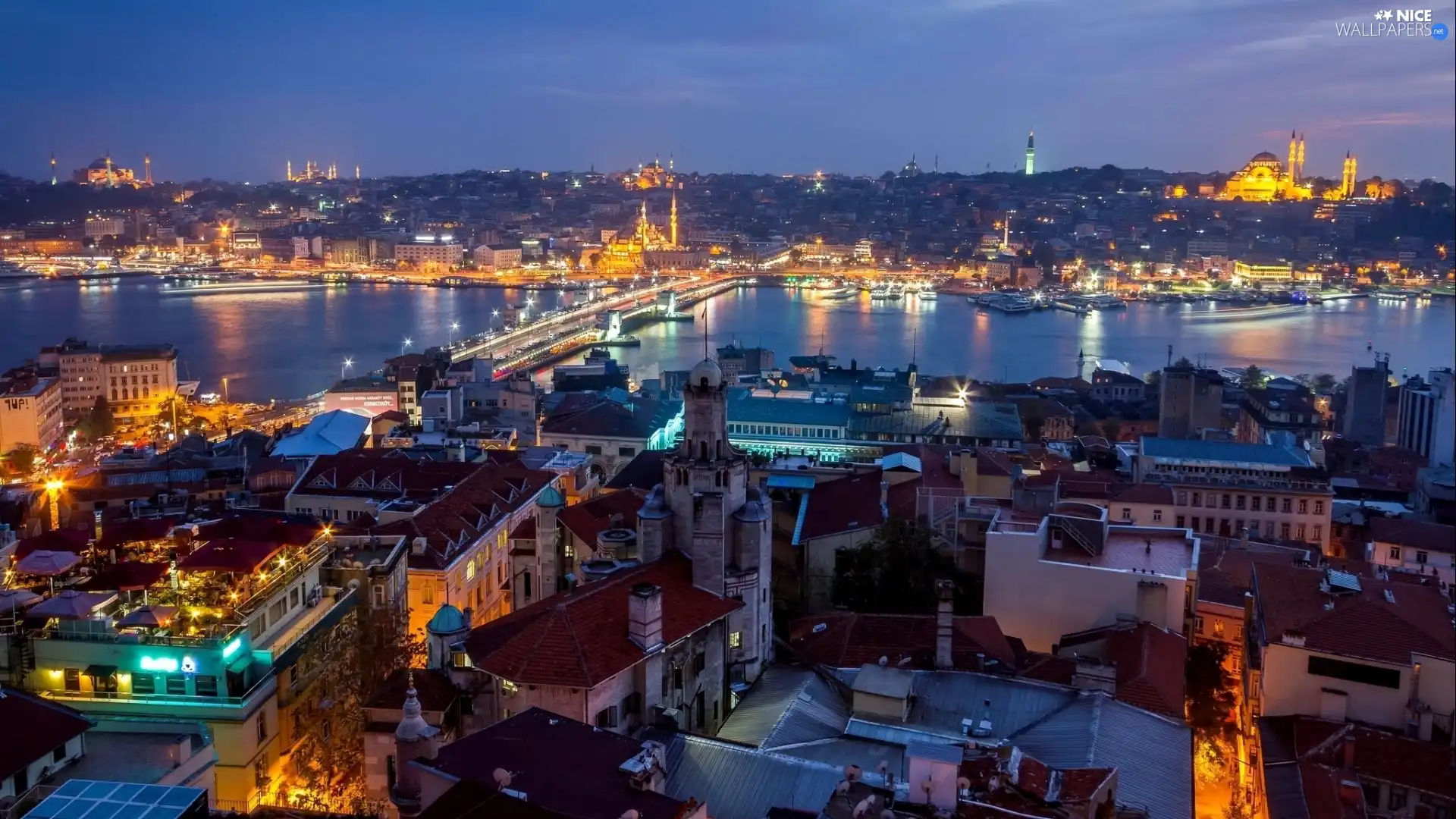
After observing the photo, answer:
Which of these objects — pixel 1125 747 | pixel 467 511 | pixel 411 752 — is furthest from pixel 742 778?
pixel 467 511

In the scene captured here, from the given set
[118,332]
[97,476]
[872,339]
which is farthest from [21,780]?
[118,332]

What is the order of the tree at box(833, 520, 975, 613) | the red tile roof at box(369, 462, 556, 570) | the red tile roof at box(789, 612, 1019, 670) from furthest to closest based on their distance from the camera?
1. the red tile roof at box(369, 462, 556, 570)
2. the tree at box(833, 520, 975, 613)
3. the red tile roof at box(789, 612, 1019, 670)

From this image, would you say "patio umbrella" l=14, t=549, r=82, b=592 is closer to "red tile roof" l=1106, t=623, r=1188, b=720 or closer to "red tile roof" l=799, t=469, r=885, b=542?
"red tile roof" l=799, t=469, r=885, b=542

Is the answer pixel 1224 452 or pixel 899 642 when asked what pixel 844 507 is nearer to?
pixel 899 642

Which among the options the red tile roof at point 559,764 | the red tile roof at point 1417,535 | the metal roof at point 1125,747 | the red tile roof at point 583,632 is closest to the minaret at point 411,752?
the red tile roof at point 559,764

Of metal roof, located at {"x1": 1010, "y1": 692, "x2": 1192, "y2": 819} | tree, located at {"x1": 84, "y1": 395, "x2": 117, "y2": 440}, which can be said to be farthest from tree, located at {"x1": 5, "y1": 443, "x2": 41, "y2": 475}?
metal roof, located at {"x1": 1010, "y1": 692, "x2": 1192, "y2": 819}

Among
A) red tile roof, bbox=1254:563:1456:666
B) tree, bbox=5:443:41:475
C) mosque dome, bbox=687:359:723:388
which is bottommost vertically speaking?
tree, bbox=5:443:41:475

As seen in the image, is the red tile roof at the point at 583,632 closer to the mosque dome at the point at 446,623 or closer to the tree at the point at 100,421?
the mosque dome at the point at 446,623

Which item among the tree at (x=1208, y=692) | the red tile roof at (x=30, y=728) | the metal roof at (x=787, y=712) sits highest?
the red tile roof at (x=30, y=728)
